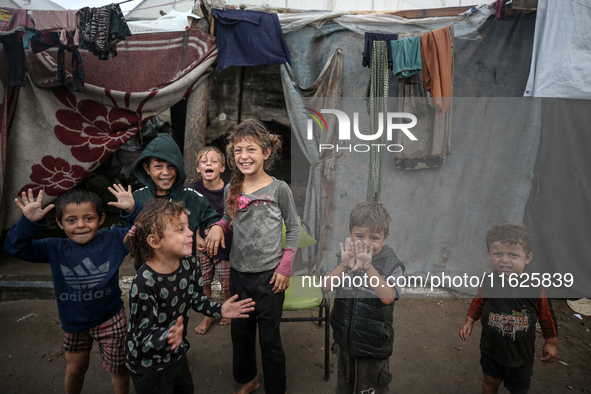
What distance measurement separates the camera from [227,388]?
7.82 ft

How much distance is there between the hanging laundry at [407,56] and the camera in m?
3.34

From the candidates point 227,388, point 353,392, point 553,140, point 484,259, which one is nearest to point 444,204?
point 484,259

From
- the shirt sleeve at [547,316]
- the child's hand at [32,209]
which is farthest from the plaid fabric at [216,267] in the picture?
the shirt sleeve at [547,316]

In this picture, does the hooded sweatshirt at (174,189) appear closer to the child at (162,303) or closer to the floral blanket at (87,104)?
the child at (162,303)

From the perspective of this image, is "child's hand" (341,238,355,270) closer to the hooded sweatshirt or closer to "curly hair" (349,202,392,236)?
"curly hair" (349,202,392,236)

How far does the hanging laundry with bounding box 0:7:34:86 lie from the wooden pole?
1668 mm

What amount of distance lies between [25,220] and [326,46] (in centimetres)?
326

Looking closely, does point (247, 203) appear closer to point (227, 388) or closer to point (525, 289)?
point (227, 388)

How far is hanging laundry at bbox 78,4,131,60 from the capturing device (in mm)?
3324

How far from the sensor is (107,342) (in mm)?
1873

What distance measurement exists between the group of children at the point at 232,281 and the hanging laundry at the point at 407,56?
1.99m

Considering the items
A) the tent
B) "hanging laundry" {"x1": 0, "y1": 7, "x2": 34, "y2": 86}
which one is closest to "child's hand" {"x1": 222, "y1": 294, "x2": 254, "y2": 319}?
the tent

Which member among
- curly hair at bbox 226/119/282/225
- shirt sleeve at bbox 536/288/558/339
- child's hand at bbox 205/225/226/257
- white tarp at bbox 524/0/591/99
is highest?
white tarp at bbox 524/0/591/99

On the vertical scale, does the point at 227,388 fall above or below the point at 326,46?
below
